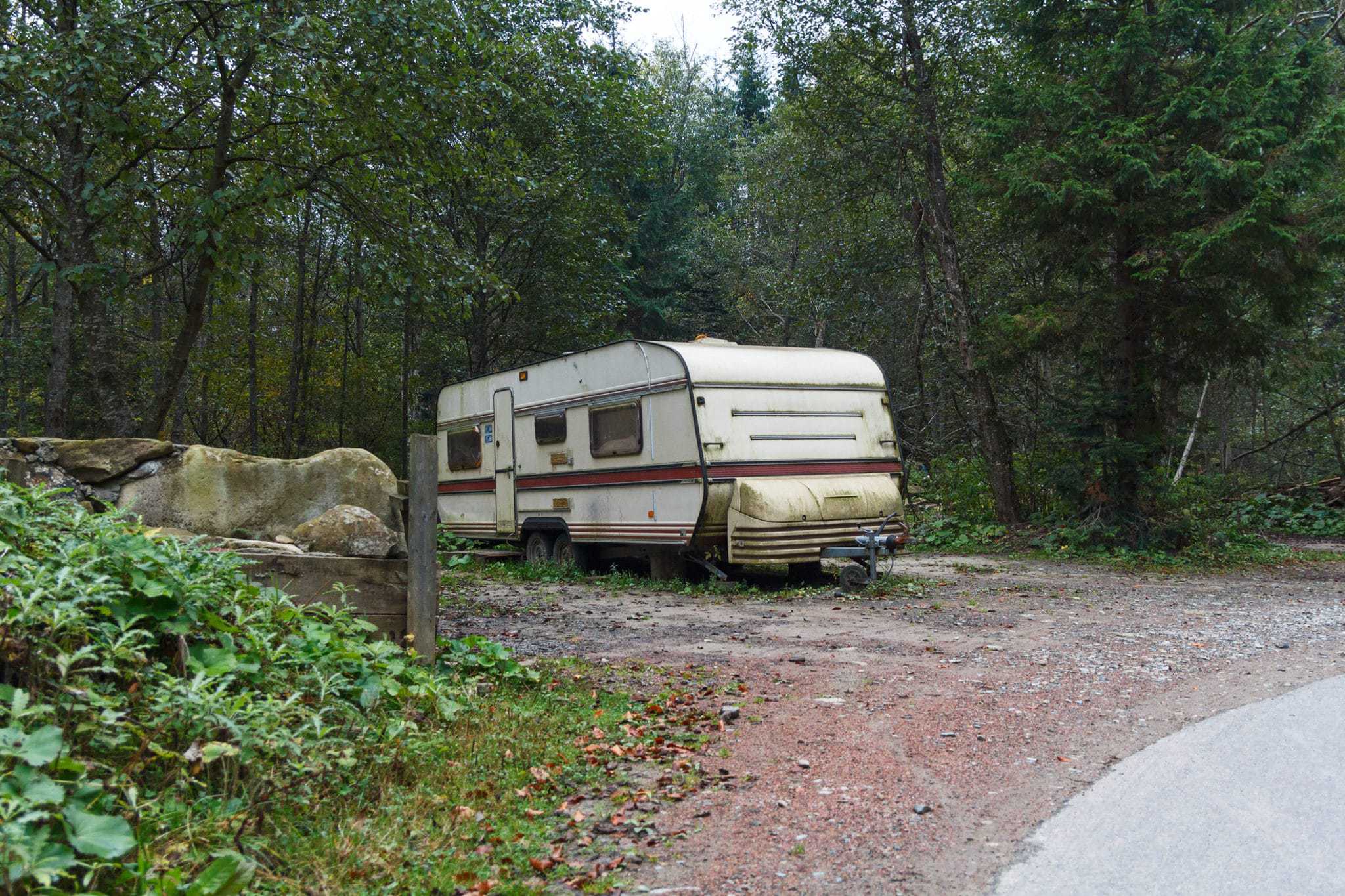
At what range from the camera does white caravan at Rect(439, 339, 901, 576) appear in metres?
10.8

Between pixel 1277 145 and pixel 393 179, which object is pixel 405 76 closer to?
pixel 393 179

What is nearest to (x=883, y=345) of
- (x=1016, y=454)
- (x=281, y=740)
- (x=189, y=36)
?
(x=1016, y=454)

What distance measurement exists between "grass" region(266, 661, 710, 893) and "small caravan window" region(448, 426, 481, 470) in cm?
962

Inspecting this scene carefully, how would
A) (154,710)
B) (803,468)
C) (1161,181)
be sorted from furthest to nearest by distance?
(1161,181) < (803,468) < (154,710)

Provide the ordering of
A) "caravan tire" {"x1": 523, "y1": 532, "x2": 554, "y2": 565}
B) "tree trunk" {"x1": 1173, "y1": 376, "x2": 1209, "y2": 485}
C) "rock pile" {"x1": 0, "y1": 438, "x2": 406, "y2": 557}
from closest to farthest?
"rock pile" {"x1": 0, "y1": 438, "x2": 406, "y2": 557}
"caravan tire" {"x1": 523, "y1": 532, "x2": 554, "y2": 565}
"tree trunk" {"x1": 1173, "y1": 376, "x2": 1209, "y2": 485}

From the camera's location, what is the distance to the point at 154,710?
330 centimetres

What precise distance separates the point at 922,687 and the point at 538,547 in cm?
842

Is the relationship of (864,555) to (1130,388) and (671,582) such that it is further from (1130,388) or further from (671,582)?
(1130,388)

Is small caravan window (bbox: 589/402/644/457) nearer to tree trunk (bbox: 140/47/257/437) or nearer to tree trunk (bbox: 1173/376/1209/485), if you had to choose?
tree trunk (bbox: 140/47/257/437)

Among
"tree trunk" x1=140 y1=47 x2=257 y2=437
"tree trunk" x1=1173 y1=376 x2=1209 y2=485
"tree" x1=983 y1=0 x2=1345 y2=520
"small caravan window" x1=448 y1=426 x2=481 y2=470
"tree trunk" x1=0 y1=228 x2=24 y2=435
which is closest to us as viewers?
"tree trunk" x1=140 y1=47 x2=257 y2=437

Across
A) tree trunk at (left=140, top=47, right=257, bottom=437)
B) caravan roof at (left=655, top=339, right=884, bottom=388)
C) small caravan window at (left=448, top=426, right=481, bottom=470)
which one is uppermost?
tree trunk at (left=140, top=47, right=257, bottom=437)

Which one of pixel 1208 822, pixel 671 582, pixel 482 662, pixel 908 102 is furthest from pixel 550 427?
pixel 1208 822

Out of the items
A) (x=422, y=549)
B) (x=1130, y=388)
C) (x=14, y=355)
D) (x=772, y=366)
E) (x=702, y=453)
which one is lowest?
(x=422, y=549)

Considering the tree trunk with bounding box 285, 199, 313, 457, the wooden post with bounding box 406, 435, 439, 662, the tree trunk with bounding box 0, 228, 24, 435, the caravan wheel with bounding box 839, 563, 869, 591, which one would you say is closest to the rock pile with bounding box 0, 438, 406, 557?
the wooden post with bounding box 406, 435, 439, 662
